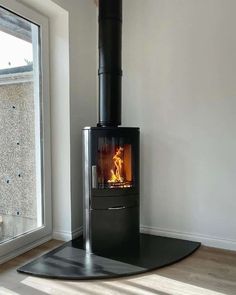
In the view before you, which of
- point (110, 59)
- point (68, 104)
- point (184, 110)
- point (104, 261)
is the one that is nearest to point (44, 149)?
point (68, 104)

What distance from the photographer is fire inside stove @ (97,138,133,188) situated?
246 centimetres

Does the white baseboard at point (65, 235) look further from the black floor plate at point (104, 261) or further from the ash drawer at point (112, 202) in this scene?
the ash drawer at point (112, 202)

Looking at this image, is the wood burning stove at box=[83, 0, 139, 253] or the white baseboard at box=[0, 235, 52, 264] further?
the wood burning stove at box=[83, 0, 139, 253]

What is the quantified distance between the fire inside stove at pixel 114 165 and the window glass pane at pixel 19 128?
2.13 feet

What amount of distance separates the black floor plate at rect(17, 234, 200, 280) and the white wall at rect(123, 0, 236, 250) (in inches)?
12.3

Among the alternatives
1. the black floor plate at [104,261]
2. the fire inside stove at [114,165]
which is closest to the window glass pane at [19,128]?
the black floor plate at [104,261]

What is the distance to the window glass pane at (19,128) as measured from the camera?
239 centimetres

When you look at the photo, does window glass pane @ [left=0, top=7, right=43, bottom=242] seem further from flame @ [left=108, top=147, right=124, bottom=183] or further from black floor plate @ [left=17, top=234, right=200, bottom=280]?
flame @ [left=108, top=147, right=124, bottom=183]

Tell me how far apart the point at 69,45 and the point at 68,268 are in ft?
6.16

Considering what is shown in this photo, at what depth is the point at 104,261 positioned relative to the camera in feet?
7.50

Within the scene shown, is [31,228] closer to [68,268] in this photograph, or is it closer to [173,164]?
[68,268]

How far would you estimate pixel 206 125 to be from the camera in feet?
8.70

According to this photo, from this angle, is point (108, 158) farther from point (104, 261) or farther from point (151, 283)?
point (151, 283)

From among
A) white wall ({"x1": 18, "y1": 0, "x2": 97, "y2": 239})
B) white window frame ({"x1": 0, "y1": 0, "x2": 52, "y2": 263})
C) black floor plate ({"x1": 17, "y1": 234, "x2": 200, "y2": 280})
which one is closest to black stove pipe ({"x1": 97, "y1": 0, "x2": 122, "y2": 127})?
white wall ({"x1": 18, "y1": 0, "x2": 97, "y2": 239})
